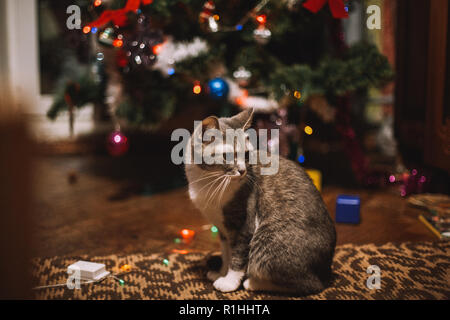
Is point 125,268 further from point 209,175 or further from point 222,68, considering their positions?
point 222,68

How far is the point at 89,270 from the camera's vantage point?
1.05 meters

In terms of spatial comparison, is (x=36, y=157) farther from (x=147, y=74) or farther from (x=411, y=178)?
(x=411, y=178)

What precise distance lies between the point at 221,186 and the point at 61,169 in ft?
6.41

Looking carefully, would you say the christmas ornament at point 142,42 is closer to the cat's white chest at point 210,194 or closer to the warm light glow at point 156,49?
the warm light glow at point 156,49

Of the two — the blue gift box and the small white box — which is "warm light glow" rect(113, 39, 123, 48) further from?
the blue gift box

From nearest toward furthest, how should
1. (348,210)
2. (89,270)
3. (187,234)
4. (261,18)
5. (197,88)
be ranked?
(89,270), (187,234), (348,210), (261,18), (197,88)

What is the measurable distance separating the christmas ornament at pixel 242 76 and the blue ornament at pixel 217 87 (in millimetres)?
131

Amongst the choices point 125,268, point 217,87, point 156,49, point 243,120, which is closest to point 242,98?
point 217,87

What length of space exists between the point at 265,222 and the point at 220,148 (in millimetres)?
226

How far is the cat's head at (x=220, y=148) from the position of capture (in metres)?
0.89

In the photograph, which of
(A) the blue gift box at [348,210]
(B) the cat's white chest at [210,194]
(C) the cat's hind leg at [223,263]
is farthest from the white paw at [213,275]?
(A) the blue gift box at [348,210]

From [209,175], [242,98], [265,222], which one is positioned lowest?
[265,222]

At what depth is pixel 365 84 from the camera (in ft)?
5.31

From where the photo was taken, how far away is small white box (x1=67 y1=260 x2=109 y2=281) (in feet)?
3.43
